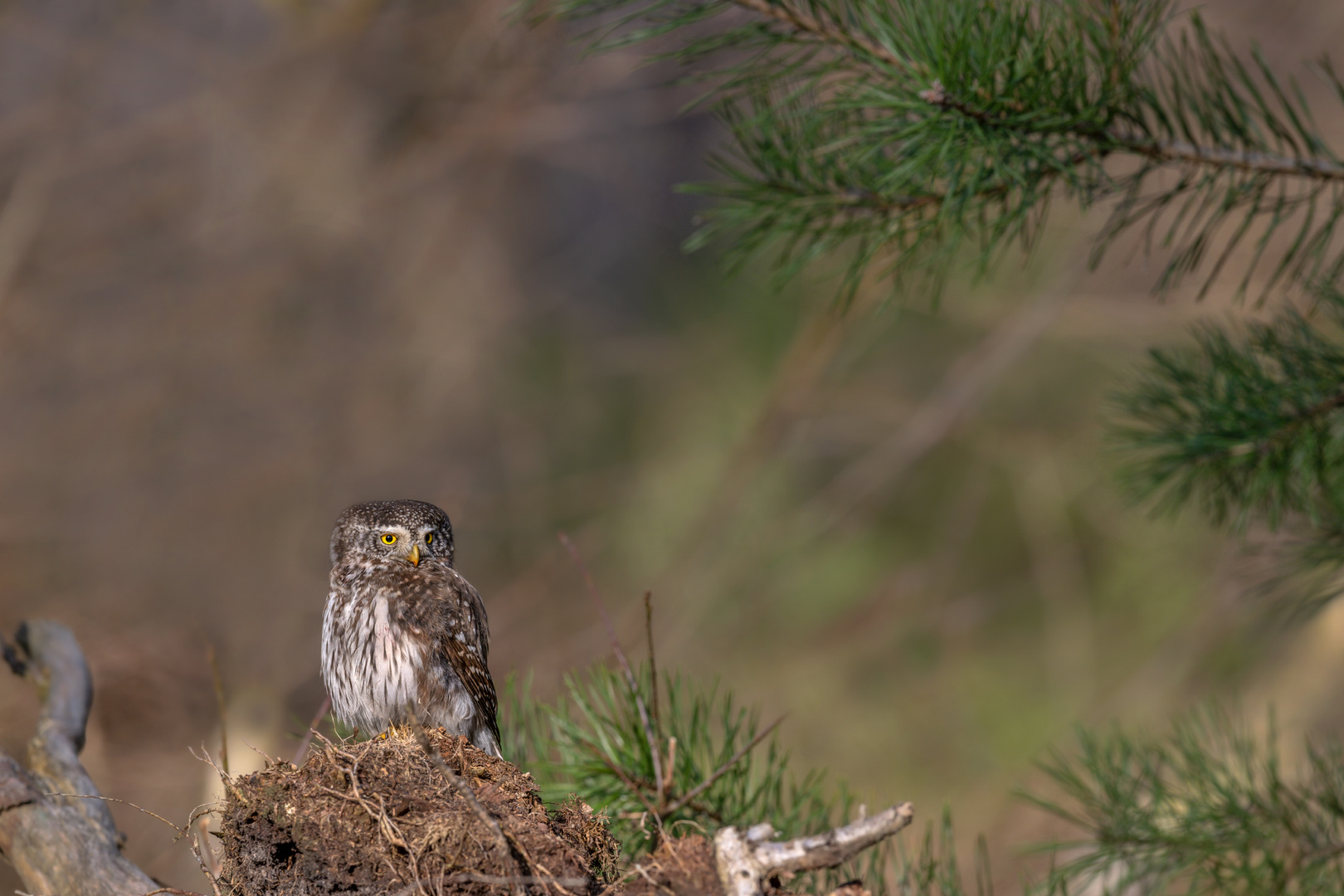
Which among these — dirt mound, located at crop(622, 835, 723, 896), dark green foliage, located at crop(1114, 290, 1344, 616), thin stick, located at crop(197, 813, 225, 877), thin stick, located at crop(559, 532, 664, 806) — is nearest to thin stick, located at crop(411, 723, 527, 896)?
dirt mound, located at crop(622, 835, 723, 896)

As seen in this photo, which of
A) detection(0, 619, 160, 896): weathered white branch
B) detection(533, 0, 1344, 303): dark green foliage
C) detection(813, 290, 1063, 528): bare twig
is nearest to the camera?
detection(533, 0, 1344, 303): dark green foliage

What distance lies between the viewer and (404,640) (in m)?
2.36

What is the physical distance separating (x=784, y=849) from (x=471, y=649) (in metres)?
1.34

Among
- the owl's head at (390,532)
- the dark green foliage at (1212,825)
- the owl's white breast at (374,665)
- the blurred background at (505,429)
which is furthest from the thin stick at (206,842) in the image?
the blurred background at (505,429)

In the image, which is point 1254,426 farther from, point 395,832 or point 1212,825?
point 395,832

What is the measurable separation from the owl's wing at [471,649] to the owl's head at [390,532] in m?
0.12

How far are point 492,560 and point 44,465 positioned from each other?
11.6ft

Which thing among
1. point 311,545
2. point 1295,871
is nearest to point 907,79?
point 1295,871

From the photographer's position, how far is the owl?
2354 millimetres

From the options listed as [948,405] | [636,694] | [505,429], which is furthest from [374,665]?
[505,429]

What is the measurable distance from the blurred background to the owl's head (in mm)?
2427

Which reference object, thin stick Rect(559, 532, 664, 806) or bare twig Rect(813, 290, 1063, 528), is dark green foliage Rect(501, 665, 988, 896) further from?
bare twig Rect(813, 290, 1063, 528)

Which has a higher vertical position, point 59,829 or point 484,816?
point 59,829

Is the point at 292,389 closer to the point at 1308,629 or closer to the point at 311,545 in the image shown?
the point at 311,545
